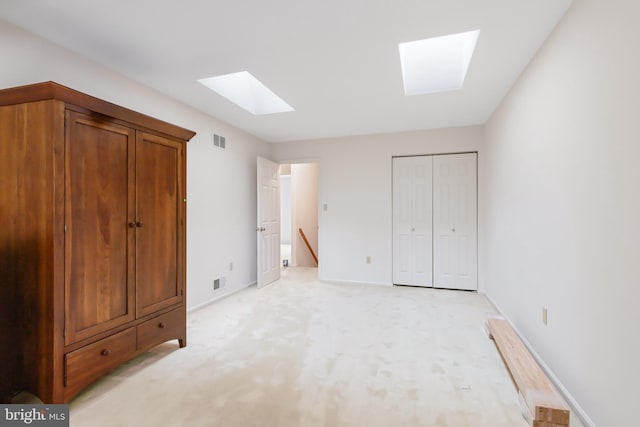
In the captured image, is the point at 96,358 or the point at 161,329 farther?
the point at 161,329

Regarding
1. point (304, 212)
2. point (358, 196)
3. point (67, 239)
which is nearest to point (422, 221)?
point (358, 196)

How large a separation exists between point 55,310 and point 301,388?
59.9 inches

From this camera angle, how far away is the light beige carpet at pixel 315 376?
1.72m

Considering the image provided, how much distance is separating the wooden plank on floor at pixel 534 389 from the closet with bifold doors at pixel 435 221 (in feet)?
6.99

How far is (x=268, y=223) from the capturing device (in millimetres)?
4836

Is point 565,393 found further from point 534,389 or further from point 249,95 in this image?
point 249,95

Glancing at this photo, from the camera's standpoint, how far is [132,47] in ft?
7.31

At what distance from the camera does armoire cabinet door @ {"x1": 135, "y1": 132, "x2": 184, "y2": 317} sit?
2.23 m

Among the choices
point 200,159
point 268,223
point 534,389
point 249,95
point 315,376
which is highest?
point 249,95

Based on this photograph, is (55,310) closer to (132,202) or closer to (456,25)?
(132,202)

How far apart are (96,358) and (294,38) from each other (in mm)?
2492

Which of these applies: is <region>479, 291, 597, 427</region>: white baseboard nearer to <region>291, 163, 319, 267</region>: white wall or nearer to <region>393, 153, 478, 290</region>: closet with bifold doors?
<region>393, 153, 478, 290</region>: closet with bifold doors

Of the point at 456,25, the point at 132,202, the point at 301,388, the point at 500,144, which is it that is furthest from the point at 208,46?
the point at 500,144

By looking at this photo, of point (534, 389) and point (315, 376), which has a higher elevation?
point (534, 389)
